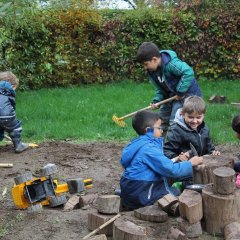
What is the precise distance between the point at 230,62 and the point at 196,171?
1015cm

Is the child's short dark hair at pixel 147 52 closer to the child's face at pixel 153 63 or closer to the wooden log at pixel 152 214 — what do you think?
the child's face at pixel 153 63

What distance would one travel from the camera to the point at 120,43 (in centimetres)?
1434

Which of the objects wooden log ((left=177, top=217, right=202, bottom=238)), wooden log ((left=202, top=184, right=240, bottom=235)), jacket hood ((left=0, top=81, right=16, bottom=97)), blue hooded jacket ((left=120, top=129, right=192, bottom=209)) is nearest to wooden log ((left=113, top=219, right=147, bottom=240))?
wooden log ((left=177, top=217, right=202, bottom=238))

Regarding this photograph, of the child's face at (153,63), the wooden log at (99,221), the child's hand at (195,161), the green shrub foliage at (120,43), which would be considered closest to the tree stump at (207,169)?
the child's hand at (195,161)

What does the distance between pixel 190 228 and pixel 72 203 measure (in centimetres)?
157

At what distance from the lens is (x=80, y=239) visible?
419 centimetres

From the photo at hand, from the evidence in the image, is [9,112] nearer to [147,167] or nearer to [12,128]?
[12,128]

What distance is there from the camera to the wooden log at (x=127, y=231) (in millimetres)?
3752

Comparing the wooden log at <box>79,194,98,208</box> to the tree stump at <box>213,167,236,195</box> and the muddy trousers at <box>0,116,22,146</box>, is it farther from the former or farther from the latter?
the muddy trousers at <box>0,116,22,146</box>

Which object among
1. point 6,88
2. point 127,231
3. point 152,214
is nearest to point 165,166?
point 152,214

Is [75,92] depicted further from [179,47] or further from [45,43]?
[179,47]

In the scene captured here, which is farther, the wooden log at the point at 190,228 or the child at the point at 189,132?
the child at the point at 189,132

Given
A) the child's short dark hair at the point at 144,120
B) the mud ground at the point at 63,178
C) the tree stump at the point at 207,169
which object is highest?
the child's short dark hair at the point at 144,120

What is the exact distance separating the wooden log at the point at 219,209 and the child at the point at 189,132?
1.09 metres
